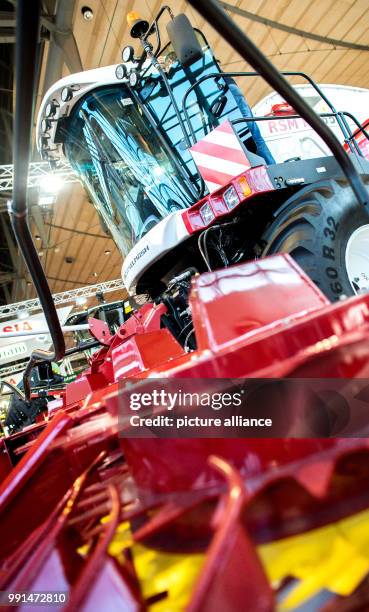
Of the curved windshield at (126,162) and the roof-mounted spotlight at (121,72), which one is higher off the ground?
the roof-mounted spotlight at (121,72)

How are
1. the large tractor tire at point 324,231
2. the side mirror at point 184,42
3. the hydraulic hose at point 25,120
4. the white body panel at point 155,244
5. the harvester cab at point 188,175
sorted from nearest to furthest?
1. the hydraulic hose at point 25,120
2. the side mirror at point 184,42
3. the large tractor tire at point 324,231
4. the harvester cab at point 188,175
5. the white body panel at point 155,244

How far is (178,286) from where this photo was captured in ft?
11.1

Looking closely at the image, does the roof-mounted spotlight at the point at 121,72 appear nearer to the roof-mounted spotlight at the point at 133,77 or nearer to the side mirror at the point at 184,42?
the roof-mounted spotlight at the point at 133,77

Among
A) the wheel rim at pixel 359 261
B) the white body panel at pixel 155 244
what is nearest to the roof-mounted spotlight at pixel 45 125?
the white body panel at pixel 155 244

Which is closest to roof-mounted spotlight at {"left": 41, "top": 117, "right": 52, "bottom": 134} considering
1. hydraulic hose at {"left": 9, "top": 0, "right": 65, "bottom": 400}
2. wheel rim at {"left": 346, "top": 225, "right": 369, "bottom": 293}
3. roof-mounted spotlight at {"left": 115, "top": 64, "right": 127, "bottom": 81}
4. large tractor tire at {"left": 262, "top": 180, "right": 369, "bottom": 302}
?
roof-mounted spotlight at {"left": 115, "top": 64, "right": 127, "bottom": 81}

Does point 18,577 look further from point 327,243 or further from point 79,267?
point 79,267

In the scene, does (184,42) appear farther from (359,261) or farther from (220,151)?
(359,261)

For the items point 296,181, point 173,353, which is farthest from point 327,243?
point 173,353

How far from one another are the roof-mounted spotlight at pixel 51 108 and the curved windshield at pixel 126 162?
Result: 0.16 meters

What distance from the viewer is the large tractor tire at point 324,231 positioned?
247 centimetres

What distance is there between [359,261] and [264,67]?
2.05 metres

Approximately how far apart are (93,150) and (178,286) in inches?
61.1

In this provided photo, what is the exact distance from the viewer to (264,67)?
1193 mm

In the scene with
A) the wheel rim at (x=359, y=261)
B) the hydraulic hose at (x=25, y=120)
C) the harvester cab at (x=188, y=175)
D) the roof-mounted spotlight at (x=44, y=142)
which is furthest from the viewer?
the roof-mounted spotlight at (x=44, y=142)
